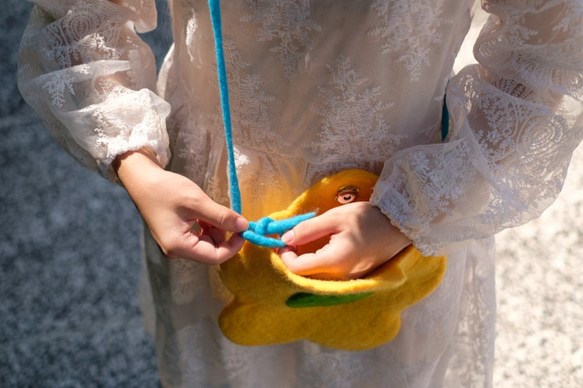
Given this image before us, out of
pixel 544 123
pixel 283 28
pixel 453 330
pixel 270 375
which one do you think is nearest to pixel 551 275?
pixel 453 330

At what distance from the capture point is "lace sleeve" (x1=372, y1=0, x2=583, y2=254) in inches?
21.6

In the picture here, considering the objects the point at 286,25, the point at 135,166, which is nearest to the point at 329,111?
the point at 286,25

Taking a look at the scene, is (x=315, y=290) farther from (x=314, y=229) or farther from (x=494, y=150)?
(x=494, y=150)

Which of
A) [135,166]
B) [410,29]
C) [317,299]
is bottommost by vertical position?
[317,299]

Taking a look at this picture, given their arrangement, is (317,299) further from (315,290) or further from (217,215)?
(217,215)

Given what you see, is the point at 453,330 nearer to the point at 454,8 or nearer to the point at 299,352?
the point at 299,352

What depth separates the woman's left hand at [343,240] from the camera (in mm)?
568

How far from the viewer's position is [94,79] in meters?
0.63

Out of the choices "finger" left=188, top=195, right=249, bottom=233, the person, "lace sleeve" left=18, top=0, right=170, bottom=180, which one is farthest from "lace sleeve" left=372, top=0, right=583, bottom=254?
"lace sleeve" left=18, top=0, right=170, bottom=180

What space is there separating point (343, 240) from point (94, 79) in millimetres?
329

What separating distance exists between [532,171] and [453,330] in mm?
311

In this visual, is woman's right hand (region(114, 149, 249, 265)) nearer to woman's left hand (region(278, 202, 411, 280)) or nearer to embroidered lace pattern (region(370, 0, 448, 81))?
woman's left hand (region(278, 202, 411, 280))

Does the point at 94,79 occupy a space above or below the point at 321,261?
above

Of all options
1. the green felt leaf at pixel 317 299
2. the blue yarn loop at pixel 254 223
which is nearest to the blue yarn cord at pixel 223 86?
the blue yarn loop at pixel 254 223
